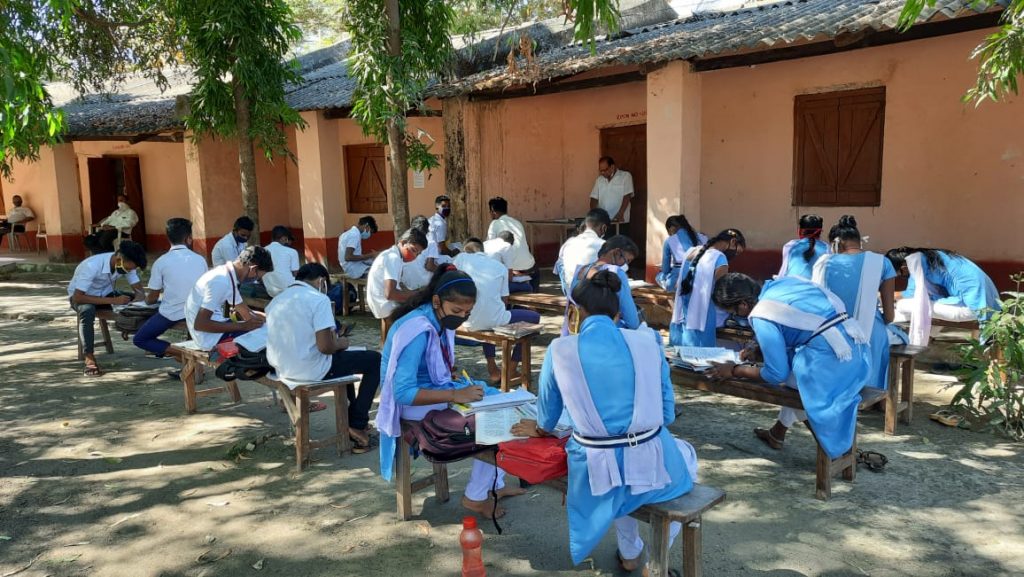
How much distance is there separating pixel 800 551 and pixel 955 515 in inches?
37.4

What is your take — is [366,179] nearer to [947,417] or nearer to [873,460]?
[947,417]

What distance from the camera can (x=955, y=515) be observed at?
3797mm

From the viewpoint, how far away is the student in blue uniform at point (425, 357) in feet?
11.8

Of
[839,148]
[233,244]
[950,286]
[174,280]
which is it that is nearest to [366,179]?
[233,244]

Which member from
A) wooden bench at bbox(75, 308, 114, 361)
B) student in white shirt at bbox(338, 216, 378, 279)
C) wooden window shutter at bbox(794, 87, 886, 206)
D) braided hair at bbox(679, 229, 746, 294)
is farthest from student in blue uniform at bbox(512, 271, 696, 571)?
student in white shirt at bbox(338, 216, 378, 279)

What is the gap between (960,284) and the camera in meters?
5.86

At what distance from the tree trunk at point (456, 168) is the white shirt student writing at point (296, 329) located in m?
6.49

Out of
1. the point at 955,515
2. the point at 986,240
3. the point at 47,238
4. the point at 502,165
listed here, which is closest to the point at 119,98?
the point at 47,238

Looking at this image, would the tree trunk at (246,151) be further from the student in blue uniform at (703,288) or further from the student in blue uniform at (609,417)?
the student in blue uniform at (609,417)

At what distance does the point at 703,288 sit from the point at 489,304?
1656mm

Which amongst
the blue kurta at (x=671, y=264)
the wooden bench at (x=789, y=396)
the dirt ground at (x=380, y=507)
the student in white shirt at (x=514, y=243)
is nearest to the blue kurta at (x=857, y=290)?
the dirt ground at (x=380, y=507)

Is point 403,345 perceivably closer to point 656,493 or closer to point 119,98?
point 656,493

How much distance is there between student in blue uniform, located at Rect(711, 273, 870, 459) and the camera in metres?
3.95

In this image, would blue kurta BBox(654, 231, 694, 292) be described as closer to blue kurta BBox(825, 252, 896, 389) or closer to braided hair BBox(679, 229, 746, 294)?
braided hair BBox(679, 229, 746, 294)
